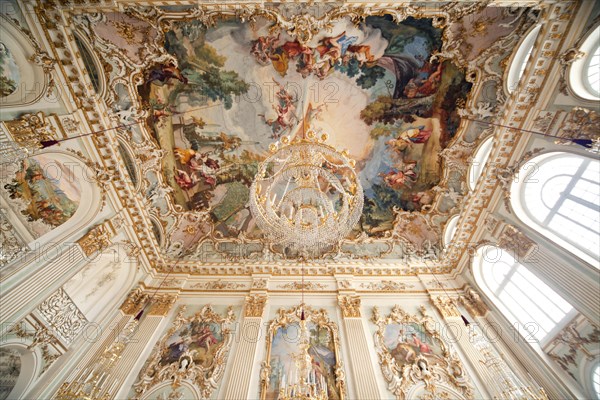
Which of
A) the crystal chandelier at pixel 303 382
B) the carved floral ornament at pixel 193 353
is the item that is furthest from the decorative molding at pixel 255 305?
the crystal chandelier at pixel 303 382

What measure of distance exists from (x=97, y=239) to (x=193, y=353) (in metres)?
4.51

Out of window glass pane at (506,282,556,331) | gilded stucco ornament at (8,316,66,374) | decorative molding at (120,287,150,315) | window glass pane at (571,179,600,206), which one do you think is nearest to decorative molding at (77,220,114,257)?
gilded stucco ornament at (8,316,66,374)

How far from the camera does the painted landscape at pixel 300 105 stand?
23.6ft

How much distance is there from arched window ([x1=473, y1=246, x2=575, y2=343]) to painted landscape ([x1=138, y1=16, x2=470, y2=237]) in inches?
114

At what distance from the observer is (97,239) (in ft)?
23.4

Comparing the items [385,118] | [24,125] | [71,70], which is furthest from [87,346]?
[385,118]

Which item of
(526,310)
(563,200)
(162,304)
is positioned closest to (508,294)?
(526,310)

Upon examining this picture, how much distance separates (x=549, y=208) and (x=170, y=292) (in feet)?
40.8

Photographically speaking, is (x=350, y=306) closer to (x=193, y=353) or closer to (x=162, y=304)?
(x=193, y=353)

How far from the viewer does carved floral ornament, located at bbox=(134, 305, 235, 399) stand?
652cm

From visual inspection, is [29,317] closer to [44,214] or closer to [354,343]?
[44,214]

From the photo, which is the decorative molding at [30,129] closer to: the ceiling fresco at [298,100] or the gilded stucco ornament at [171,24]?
the gilded stucco ornament at [171,24]

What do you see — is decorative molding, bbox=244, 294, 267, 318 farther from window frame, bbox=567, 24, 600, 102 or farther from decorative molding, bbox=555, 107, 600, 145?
window frame, bbox=567, 24, 600, 102

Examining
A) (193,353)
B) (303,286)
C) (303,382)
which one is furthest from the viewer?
(303,286)
